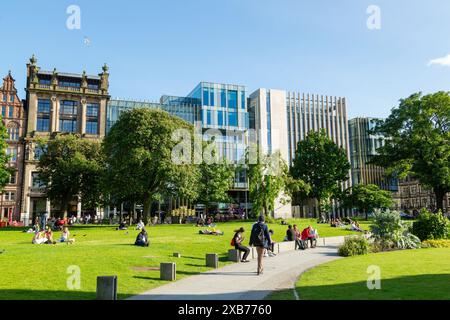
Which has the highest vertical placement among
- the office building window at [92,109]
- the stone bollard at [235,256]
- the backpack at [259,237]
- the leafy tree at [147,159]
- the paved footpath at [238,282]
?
the office building window at [92,109]

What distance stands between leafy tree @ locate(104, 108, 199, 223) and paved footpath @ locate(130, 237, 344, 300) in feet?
77.3

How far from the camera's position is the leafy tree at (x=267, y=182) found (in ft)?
166

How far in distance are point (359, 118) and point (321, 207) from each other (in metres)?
52.9

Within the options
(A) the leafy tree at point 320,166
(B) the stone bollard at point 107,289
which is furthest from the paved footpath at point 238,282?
(A) the leafy tree at point 320,166

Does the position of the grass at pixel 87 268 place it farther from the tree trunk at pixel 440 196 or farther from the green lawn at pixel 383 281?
the tree trunk at pixel 440 196

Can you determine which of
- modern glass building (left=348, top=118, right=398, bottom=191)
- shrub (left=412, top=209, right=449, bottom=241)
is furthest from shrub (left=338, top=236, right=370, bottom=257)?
modern glass building (left=348, top=118, right=398, bottom=191)

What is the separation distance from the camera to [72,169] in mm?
52031

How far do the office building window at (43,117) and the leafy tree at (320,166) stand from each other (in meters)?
44.1

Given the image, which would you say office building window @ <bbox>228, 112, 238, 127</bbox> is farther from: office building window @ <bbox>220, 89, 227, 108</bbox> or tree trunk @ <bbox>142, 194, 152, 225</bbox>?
tree trunk @ <bbox>142, 194, 152, 225</bbox>

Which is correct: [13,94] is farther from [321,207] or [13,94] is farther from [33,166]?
[321,207]

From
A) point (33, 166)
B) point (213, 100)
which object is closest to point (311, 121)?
point (213, 100)

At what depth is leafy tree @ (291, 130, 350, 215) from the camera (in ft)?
213

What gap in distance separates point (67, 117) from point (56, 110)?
2.20 meters

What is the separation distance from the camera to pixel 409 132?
55.6 m
